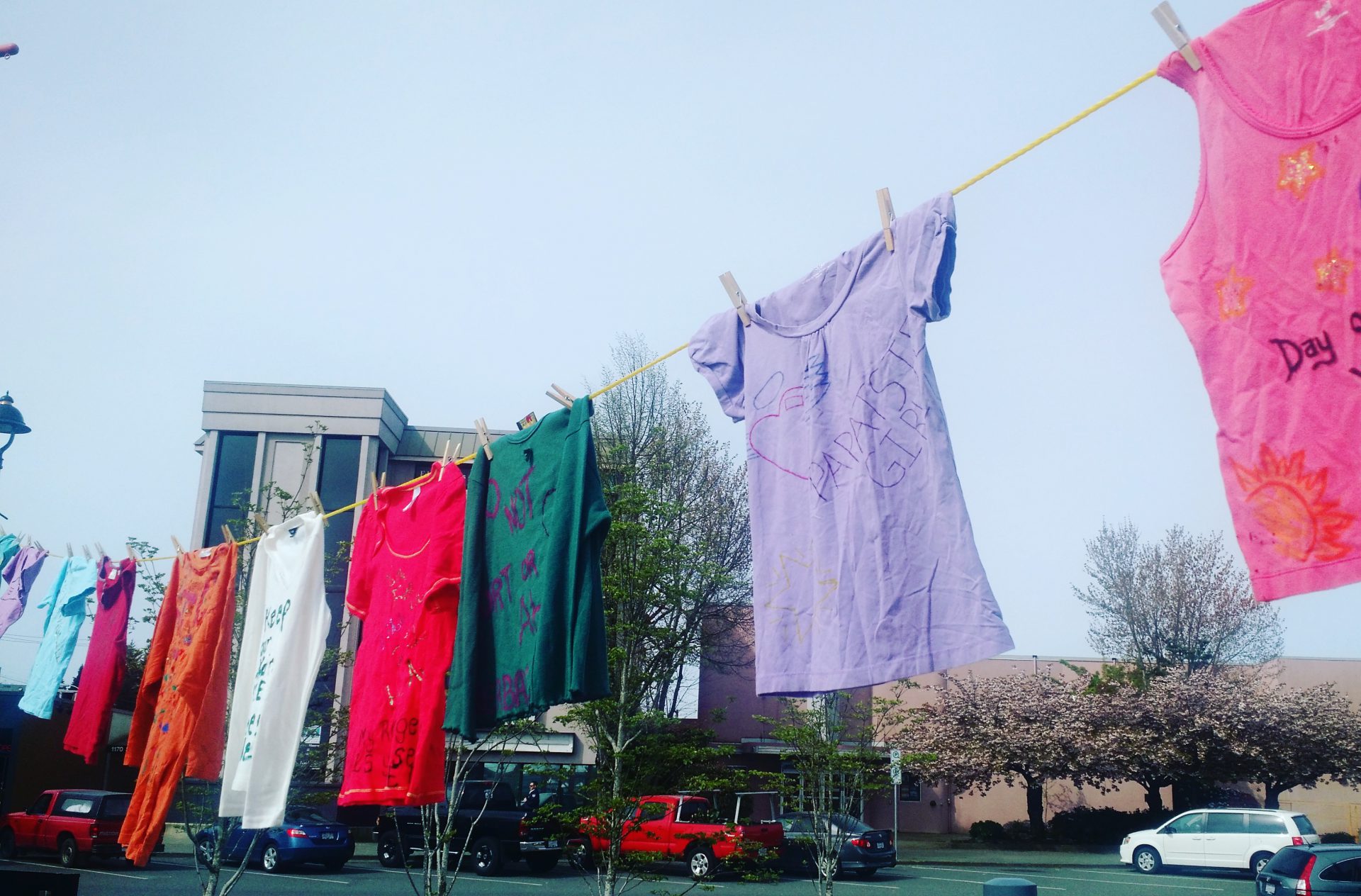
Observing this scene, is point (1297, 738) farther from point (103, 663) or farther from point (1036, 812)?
point (103, 663)

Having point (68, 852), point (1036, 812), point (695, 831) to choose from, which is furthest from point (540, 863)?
point (1036, 812)

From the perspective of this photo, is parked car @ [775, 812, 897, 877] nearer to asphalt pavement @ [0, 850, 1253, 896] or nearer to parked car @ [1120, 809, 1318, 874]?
asphalt pavement @ [0, 850, 1253, 896]

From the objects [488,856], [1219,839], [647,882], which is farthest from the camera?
[1219,839]

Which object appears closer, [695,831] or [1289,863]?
[1289,863]

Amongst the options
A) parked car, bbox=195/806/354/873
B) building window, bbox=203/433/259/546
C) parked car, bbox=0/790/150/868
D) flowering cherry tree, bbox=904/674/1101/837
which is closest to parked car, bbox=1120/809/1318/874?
flowering cherry tree, bbox=904/674/1101/837

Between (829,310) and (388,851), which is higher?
(829,310)

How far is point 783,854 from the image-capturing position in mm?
Answer: 19266

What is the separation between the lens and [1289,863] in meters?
13.6

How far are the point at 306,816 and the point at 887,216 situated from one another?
18.7 m

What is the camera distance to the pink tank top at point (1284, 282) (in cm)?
262

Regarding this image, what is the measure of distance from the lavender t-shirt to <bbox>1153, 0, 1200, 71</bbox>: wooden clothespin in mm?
879

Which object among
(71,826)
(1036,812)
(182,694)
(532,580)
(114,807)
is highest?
(532,580)

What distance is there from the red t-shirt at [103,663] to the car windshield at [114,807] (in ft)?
41.5

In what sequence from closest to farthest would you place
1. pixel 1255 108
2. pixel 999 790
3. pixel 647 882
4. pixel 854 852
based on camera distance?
pixel 1255 108
pixel 647 882
pixel 854 852
pixel 999 790
